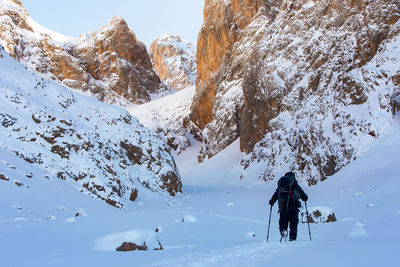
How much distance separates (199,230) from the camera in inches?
408

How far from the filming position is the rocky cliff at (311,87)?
27203 mm

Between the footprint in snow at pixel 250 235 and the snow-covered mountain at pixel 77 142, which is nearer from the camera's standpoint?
the footprint in snow at pixel 250 235

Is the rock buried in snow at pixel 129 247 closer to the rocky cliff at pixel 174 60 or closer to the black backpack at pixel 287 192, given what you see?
the black backpack at pixel 287 192

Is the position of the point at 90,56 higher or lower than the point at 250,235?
higher

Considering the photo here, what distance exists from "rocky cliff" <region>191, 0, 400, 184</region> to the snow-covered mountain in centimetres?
1217

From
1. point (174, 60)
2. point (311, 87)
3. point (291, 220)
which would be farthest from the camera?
point (174, 60)

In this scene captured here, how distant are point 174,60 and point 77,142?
464 ft

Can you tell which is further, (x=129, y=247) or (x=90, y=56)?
(x=90, y=56)

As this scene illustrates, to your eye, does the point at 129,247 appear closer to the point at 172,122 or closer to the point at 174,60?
the point at 172,122

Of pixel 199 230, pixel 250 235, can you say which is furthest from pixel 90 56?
pixel 250 235

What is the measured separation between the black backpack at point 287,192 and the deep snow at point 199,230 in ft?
2.94

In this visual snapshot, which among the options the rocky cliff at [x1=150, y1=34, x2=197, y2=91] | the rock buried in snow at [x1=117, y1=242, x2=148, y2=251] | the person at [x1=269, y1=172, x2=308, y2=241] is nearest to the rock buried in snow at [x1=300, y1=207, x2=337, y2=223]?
the person at [x1=269, y1=172, x2=308, y2=241]

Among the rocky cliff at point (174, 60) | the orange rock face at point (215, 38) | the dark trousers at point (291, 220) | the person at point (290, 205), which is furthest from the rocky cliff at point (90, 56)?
the dark trousers at point (291, 220)

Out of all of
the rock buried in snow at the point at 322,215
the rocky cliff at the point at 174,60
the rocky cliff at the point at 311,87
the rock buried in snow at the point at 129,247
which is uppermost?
the rocky cliff at the point at 174,60
